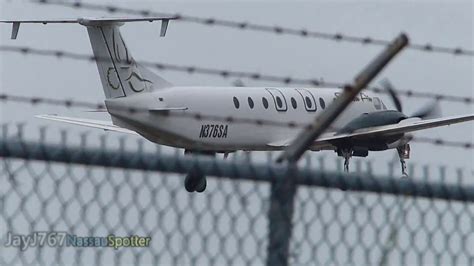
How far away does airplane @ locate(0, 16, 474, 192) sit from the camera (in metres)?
28.5

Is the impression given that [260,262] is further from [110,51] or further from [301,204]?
[110,51]

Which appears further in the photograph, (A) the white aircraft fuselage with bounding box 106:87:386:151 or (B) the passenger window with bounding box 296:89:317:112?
(B) the passenger window with bounding box 296:89:317:112

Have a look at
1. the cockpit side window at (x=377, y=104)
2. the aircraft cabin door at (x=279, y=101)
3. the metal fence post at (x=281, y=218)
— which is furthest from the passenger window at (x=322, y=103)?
the metal fence post at (x=281, y=218)

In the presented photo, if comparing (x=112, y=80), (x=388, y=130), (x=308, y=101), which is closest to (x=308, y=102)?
(x=308, y=101)

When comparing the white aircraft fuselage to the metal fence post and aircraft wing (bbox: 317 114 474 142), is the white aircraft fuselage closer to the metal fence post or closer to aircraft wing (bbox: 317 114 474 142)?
aircraft wing (bbox: 317 114 474 142)

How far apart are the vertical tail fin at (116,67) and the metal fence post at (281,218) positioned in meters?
23.4

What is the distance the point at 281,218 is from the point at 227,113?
24.9 metres

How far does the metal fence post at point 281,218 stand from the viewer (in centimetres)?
433

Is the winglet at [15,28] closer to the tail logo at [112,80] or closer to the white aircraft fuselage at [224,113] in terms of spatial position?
the white aircraft fuselage at [224,113]

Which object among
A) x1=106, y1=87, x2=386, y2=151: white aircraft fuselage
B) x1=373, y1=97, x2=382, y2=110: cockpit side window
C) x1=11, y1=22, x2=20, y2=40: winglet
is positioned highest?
x1=373, y1=97, x2=382, y2=110: cockpit side window

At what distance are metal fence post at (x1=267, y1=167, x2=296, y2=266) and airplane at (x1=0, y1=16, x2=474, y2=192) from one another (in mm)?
22768

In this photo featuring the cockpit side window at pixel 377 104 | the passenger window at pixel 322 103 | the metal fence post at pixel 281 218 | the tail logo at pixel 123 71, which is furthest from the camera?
the cockpit side window at pixel 377 104

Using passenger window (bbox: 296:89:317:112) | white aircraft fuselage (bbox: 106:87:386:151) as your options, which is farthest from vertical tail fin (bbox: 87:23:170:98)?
passenger window (bbox: 296:89:317:112)

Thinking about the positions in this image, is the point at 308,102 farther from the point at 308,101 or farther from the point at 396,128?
the point at 396,128
